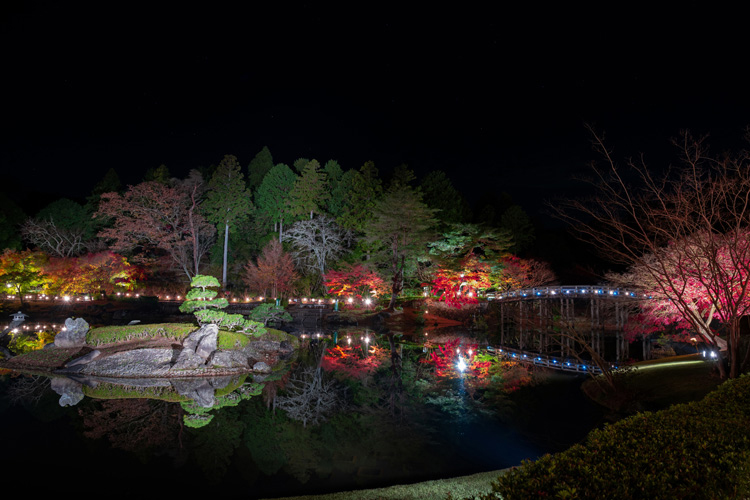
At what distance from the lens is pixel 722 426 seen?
4.18 meters

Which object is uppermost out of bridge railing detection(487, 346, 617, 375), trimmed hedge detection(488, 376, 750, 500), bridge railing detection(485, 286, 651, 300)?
bridge railing detection(485, 286, 651, 300)

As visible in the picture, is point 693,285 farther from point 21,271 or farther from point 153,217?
point 21,271

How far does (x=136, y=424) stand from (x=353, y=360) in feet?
29.0

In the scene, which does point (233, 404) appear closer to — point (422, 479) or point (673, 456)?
point (422, 479)

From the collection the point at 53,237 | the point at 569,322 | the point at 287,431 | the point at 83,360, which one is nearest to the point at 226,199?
the point at 53,237

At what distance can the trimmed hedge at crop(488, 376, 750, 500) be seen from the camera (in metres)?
2.90

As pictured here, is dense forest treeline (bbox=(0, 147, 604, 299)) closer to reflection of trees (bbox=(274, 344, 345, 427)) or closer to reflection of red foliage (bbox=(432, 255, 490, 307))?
reflection of red foliage (bbox=(432, 255, 490, 307))

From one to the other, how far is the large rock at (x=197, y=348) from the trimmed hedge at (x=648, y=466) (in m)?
12.3

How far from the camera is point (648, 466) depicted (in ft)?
10.7

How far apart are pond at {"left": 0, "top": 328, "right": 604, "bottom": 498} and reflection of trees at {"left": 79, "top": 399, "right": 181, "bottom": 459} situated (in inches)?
1.6

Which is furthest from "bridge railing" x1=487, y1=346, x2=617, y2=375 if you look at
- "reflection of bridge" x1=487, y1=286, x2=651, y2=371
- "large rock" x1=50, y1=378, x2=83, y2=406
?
"large rock" x1=50, y1=378, x2=83, y2=406

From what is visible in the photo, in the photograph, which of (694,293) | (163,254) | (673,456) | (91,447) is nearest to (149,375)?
(91,447)

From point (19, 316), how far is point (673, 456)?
33.2 meters

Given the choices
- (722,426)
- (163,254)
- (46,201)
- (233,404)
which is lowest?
(233,404)
